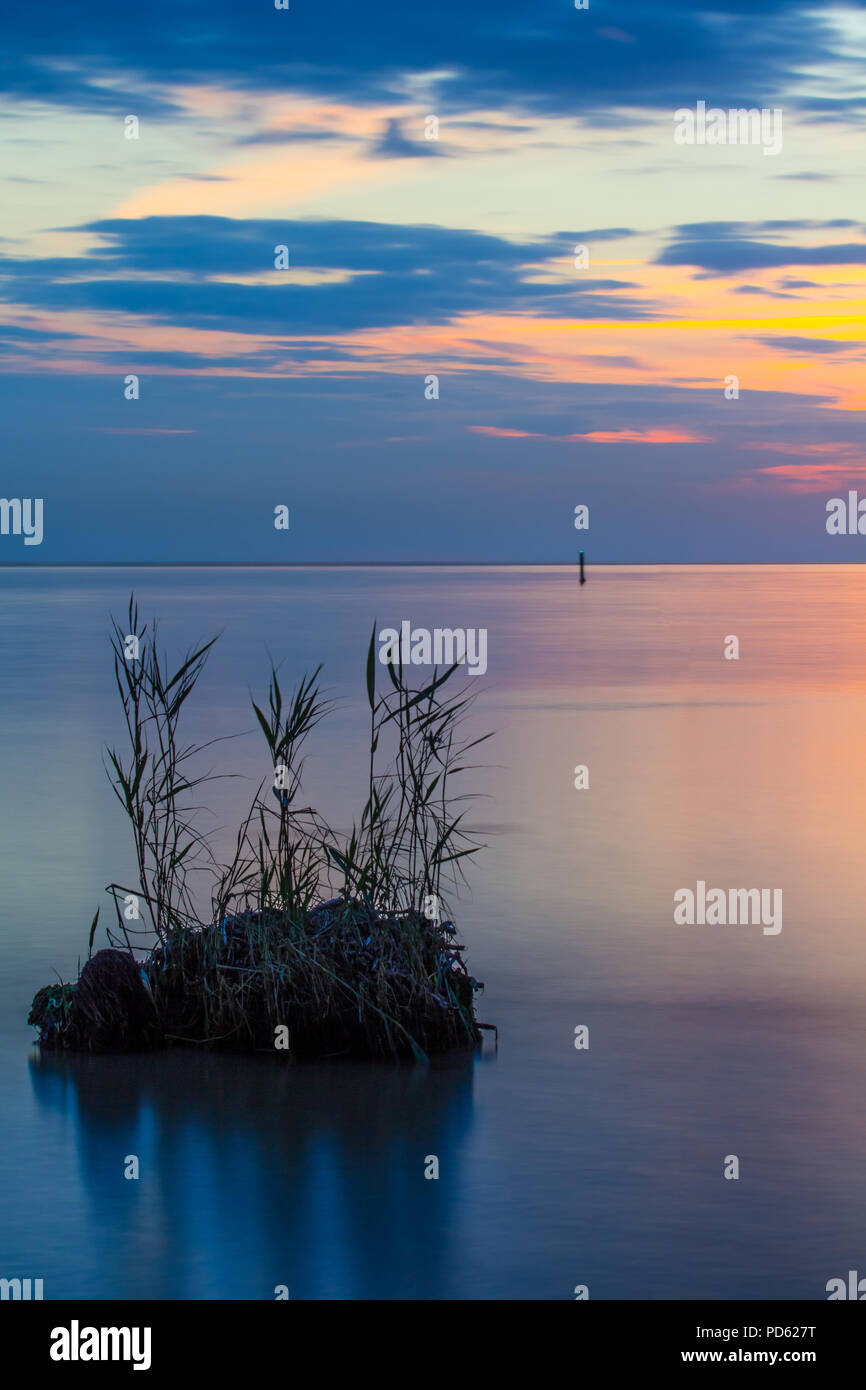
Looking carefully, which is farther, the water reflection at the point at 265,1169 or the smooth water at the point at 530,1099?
the smooth water at the point at 530,1099

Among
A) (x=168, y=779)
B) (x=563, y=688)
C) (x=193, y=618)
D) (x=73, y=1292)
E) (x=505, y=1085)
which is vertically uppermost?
(x=193, y=618)

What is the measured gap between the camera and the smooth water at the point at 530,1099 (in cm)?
598

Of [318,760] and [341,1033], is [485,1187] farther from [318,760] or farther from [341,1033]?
[318,760]

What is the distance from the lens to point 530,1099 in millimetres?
7621

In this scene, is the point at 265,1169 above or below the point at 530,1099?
below

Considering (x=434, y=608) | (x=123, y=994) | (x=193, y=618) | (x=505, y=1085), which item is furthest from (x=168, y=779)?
(x=434, y=608)

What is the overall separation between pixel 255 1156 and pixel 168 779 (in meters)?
2.80

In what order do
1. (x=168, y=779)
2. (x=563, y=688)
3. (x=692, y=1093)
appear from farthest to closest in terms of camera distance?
(x=563, y=688), (x=168, y=779), (x=692, y=1093)

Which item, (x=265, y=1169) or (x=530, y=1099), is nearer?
(x=265, y=1169)

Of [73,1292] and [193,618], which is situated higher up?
[193,618]

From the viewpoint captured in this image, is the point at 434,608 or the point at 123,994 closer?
the point at 123,994

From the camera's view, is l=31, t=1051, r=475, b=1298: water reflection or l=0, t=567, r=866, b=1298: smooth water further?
l=0, t=567, r=866, b=1298: smooth water

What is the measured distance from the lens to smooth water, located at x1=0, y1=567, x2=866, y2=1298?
19.6ft

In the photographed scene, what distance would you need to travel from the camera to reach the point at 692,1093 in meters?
7.67
